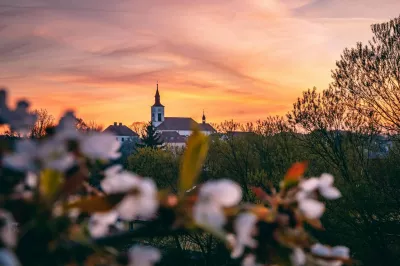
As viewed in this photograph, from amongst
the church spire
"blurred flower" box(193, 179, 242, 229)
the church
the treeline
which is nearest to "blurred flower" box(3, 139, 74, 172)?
"blurred flower" box(193, 179, 242, 229)

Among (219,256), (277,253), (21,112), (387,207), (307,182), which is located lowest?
(219,256)

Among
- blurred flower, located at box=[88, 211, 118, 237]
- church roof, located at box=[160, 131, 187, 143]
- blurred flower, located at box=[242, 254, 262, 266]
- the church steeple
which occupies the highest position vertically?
the church steeple

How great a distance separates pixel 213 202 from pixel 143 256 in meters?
0.16

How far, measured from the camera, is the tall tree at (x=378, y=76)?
48.6 feet

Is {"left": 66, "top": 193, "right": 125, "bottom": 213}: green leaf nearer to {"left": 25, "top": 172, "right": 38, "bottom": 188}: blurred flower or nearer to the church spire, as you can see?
{"left": 25, "top": 172, "right": 38, "bottom": 188}: blurred flower

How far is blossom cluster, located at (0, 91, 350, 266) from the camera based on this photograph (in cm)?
70

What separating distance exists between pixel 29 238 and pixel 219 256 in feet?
65.0

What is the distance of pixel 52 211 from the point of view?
750mm

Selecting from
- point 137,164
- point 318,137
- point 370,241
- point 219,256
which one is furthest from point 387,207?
point 137,164

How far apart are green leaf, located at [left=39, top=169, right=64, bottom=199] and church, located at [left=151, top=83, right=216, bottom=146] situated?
9099cm

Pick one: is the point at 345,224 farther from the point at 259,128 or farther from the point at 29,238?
the point at 29,238

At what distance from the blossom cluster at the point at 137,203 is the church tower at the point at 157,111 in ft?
374

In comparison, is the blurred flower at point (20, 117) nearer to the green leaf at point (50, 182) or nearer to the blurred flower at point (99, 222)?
the green leaf at point (50, 182)

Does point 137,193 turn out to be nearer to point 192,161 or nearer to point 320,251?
point 192,161
